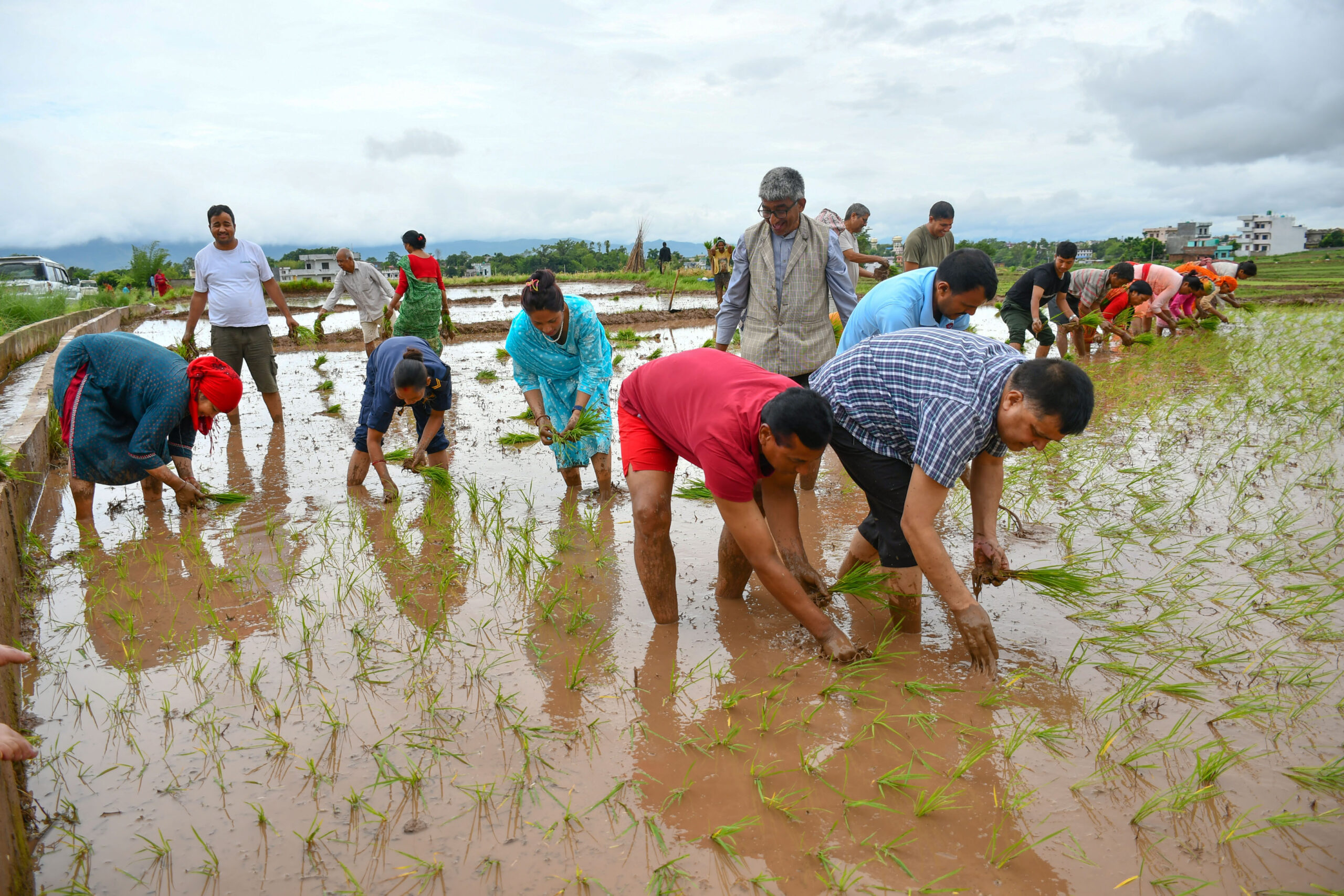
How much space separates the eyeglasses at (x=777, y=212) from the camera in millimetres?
3801

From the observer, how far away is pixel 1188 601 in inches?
121

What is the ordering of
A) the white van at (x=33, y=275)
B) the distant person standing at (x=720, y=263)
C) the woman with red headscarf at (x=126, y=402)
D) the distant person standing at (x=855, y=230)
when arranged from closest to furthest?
the woman with red headscarf at (x=126, y=402)
the distant person standing at (x=855, y=230)
the distant person standing at (x=720, y=263)
the white van at (x=33, y=275)

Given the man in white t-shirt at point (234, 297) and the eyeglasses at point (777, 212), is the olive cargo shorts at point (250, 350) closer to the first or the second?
the man in white t-shirt at point (234, 297)

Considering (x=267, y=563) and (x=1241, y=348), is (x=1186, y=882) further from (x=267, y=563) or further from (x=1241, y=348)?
(x=1241, y=348)

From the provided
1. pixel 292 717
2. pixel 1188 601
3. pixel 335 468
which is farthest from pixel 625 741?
pixel 335 468

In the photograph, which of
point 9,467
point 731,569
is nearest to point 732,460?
point 731,569

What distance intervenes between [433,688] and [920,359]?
1.91 meters

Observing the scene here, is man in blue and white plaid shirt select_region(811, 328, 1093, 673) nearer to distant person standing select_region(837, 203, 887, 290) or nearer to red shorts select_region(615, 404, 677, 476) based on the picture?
red shorts select_region(615, 404, 677, 476)

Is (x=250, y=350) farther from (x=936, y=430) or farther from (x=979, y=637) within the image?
(x=979, y=637)

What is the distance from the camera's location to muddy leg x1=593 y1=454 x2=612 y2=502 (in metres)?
4.67

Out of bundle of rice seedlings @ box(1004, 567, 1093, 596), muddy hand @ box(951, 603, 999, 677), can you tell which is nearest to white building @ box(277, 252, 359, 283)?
bundle of rice seedlings @ box(1004, 567, 1093, 596)

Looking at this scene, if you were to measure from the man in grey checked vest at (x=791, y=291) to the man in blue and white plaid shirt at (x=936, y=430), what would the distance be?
1298 mm

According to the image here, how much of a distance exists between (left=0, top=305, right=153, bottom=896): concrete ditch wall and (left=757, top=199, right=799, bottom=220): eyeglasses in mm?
3449

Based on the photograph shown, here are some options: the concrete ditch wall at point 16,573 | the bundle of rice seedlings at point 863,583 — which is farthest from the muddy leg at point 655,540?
the concrete ditch wall at point 16,573
